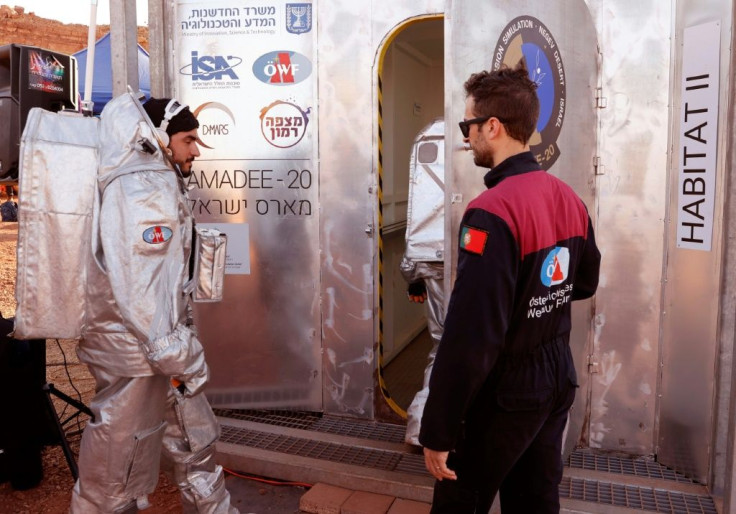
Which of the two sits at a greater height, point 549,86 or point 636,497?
point 549,86

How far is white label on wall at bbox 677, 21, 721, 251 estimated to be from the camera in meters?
3.56

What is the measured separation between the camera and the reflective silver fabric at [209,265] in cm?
336

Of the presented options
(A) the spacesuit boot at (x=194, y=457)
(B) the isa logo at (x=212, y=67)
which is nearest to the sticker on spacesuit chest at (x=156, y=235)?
(A) the spacesuit boot at (x=194, y=457)

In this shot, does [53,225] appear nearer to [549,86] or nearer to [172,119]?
[172,119]

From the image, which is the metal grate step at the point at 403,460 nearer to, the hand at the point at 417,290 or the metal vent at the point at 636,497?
the metal vent at the point at 636,497

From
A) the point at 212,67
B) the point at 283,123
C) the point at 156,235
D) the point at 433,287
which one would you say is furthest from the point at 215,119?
the point at 156,235

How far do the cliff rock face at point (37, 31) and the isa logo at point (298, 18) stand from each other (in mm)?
35959

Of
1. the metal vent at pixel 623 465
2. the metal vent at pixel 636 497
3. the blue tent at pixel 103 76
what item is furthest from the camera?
the blue tent at pixel 103 76

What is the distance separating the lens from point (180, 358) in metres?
2.74

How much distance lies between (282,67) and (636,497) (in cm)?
331

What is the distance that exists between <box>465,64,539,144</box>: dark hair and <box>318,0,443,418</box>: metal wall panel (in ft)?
7.71

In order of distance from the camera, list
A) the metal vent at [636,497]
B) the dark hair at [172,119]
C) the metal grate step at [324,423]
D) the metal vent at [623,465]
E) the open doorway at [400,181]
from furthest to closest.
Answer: the open doorway at [400,181]
the metal grate step at [324,423]
the metal vent at [623,465]
the metal vent at [636,497]
the dark hair at [172,119]

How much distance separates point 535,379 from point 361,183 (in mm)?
2656

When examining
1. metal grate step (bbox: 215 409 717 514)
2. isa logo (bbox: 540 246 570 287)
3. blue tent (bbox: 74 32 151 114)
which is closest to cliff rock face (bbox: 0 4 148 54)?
blue tent (bbox: 74 32 151 114)
